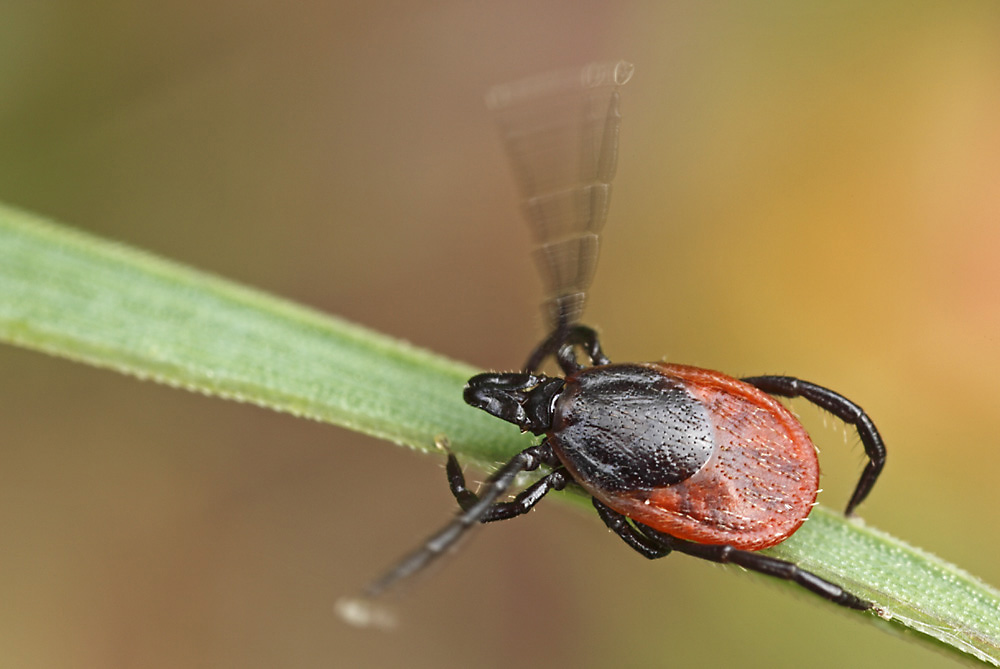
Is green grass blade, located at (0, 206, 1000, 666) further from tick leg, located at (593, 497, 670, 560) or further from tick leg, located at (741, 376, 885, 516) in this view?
tick leg, located at (593, 497, 670, 560)

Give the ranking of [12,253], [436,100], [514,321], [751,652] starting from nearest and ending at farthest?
1. [12,253]
2. [751,652]
3. [514,321]
4. [436,100]

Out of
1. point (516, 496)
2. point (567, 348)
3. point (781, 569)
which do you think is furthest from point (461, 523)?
point (567, 348)

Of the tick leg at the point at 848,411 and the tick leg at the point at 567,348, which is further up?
the tick leg at the point at 848,411

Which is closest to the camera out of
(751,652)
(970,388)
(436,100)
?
(751,652)

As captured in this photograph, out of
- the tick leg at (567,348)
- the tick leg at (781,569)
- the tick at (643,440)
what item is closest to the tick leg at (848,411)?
the tick at (643,440)

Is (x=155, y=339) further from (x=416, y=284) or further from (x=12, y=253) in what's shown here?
(x=416, y=284)

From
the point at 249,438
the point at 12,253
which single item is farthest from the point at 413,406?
the point at 249,438

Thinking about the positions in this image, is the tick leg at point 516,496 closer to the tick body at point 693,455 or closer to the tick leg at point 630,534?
the tick body at point 693,455
